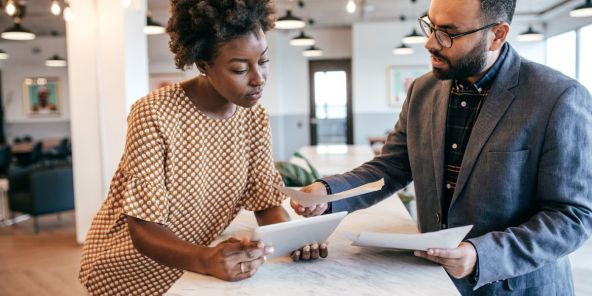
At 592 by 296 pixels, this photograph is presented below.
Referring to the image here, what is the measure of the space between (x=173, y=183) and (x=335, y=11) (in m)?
9.78

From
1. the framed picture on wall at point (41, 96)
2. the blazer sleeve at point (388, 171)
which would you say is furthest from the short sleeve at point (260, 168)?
the framed picture on wall at point (41, 96)

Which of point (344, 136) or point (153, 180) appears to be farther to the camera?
point (344, 136)

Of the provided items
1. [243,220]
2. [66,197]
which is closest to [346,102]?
[66,197]

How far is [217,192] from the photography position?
155 cm

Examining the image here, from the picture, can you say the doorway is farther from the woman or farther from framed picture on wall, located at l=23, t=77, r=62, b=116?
the woman

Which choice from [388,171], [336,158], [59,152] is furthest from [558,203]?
[59,152]

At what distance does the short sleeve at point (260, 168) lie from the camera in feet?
5.39

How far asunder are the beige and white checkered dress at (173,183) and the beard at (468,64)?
0.56 m

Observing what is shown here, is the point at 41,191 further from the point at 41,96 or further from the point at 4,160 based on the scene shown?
the point at 41,96

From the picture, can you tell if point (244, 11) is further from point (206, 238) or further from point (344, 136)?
point (344, 136)

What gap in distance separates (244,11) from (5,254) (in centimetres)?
525

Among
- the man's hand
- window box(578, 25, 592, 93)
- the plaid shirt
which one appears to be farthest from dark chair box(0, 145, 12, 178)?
window box(578, 25, 592, 93)

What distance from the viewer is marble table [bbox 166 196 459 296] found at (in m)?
1.19

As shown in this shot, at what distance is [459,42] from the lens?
57.2 inches
